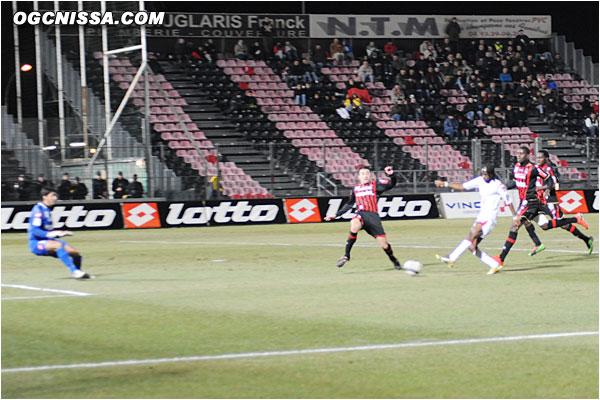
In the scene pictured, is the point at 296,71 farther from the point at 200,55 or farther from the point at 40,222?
the point at 40,222

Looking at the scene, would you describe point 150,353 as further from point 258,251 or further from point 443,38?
point 443,38

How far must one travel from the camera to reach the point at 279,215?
34875 mm

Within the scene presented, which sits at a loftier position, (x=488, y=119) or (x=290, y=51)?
(x=290, y=51)

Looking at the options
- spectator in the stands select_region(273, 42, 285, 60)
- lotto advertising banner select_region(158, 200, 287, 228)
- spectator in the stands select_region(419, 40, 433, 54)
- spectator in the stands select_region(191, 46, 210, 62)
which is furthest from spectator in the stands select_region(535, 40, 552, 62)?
lotto advertising banner select_region(158, 200, 287, 228)

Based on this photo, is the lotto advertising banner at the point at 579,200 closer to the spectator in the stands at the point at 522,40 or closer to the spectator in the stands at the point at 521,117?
the spectator in the stands at the point at 521,117

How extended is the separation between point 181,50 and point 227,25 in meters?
3.30

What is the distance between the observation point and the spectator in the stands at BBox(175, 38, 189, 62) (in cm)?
4697

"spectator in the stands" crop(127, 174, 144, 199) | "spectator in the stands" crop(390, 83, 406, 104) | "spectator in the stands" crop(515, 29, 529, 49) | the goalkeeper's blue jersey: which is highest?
"spectator in the stands" crop(515, 29, 529, 49)

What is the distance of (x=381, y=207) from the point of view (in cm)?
3553

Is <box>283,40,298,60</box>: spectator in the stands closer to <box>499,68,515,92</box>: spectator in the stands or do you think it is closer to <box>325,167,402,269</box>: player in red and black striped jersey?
<box>499,68,515,92</box>: spectator in the stands

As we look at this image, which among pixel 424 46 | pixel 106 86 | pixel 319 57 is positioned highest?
pixel 424 46

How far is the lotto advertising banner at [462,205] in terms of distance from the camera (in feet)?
119

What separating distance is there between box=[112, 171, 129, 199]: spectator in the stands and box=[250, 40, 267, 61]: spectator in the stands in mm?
A: 16399

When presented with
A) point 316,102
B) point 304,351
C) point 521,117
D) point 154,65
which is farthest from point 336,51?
point 304,351
